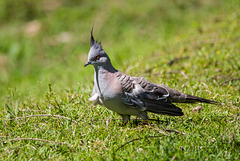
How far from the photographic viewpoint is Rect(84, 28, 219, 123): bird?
4051mm

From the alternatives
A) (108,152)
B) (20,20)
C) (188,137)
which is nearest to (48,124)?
(108,152)

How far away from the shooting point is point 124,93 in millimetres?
4113

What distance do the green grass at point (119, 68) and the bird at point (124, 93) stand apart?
0.71 ft

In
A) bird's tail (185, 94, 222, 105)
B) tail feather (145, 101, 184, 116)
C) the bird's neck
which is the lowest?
tail feather (145, 101, 184, 116)

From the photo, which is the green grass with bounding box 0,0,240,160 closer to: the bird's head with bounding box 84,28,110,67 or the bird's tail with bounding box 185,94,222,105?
the bird's tail with bounding box 185,94,222,105

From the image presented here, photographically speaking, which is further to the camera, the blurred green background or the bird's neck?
the blurred green background

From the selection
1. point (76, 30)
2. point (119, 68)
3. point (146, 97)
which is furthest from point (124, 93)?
point (76, 30)

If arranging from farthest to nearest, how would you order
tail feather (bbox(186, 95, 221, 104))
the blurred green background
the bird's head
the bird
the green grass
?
the blurred green background
tail feather (bbox(186, 95, 221, 104))
the bird's head
the bird
the green grass

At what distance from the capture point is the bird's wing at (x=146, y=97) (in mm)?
4102

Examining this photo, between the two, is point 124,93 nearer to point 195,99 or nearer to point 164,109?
point 164,109

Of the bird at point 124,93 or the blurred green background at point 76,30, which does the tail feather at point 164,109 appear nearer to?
the bird at point 124,93

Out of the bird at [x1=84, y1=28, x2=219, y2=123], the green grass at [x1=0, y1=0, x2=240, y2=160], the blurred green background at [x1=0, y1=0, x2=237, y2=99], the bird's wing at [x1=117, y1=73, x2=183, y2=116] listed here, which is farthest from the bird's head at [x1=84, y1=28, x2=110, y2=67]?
the blurred green background at [x1=0, y1=0, x2=237, y2=99]

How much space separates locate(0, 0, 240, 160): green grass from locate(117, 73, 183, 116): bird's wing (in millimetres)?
213

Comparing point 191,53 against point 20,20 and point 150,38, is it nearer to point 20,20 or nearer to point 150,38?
point 150,38
